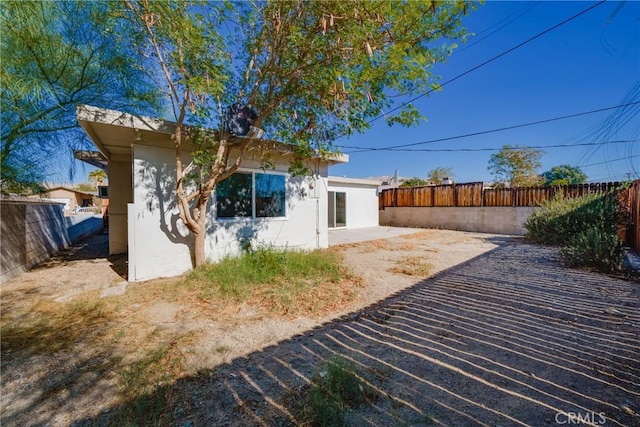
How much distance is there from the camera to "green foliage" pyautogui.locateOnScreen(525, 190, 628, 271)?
199 inches

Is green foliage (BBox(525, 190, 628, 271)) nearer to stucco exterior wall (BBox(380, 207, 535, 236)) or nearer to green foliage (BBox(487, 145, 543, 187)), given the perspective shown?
stucco exterior wall (BBox(380, 207, 535, 236))

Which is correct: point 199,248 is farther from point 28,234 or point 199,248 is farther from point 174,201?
point 28,234

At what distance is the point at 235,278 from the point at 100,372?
2.16 meters

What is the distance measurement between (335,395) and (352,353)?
2.18 feet

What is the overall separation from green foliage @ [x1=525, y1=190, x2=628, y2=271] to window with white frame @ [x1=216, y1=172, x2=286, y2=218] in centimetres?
645

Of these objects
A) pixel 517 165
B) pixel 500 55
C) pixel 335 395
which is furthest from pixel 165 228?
pixel 517 165

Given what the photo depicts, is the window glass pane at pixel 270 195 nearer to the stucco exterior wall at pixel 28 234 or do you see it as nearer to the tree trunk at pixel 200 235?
the tree trunk at pixel 200 235

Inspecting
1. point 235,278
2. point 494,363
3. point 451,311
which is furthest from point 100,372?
point 451,311

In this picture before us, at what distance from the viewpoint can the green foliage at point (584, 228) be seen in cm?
505

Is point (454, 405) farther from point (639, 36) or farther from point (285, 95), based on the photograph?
point (285, 95)

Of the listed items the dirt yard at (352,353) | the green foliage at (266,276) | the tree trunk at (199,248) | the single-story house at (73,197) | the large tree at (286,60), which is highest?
the large tree at (286,60)

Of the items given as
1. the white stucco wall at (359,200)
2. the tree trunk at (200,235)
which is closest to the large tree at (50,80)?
the tree trunk at (200,235)

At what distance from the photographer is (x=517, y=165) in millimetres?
18688

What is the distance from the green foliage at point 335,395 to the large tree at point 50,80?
540cm
